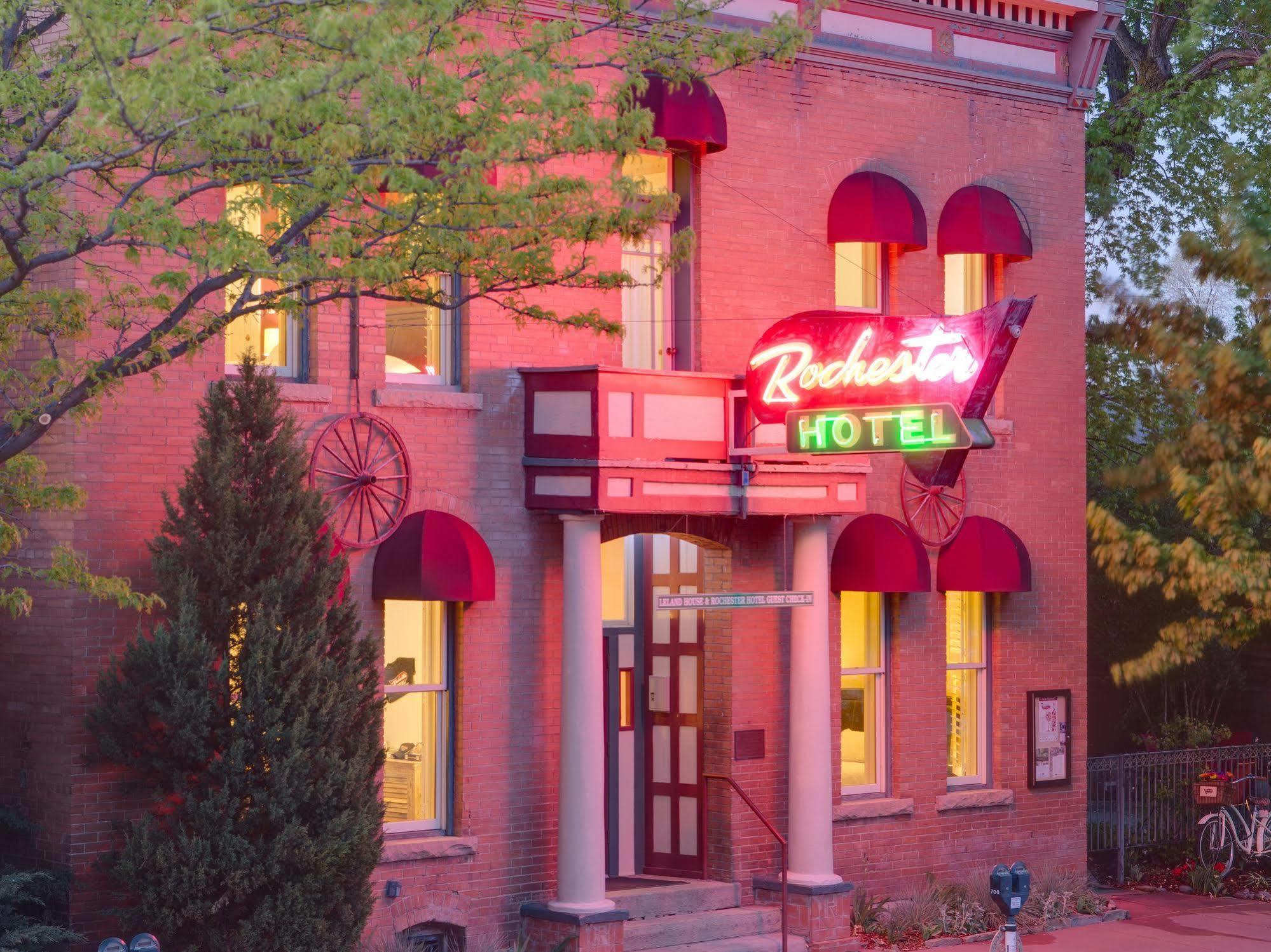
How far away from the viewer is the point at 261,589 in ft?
42.1

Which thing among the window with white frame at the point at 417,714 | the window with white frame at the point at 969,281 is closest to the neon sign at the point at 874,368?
the window with white frame at the point at 417,714

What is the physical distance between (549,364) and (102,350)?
13.7 ft

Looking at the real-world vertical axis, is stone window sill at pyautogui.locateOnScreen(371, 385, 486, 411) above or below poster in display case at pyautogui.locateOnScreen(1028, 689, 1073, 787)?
above

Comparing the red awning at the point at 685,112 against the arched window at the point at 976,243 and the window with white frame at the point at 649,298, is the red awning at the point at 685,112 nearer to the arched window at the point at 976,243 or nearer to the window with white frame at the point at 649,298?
the window with white frame at the point at 649,298

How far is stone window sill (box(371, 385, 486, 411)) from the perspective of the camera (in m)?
15.0

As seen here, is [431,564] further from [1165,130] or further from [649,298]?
[1165,130]

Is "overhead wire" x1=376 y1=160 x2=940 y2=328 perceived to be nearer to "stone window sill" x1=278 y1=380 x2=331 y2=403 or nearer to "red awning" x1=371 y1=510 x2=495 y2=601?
"red awning" x1=371 y1=510 x2=495 y2=601

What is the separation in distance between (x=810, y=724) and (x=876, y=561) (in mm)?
1820

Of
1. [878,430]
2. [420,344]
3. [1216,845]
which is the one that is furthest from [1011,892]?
[1216,845]

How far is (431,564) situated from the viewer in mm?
14734

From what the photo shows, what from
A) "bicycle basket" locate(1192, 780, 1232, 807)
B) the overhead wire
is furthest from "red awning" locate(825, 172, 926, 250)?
"bicycle basket" locate(1192, 780, 1232, 807)

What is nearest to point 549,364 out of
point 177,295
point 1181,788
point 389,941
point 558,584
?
point 558,584

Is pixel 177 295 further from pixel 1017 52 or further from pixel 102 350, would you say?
pixel 1017 52

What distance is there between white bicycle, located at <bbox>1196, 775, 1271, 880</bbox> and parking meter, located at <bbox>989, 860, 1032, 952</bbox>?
9097 millimetres
